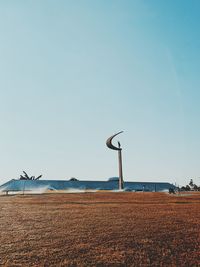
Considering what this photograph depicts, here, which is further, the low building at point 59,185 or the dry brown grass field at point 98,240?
the low building at point 59,185

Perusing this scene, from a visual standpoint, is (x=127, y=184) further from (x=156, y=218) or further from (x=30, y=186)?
(x=156, y=218)

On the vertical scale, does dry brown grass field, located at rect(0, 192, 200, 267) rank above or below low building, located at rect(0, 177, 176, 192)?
below

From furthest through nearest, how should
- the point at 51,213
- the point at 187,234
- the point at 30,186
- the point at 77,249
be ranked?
the point at 30,186 < the point at 51,213 < the point at 187,234 < the point at 77,249

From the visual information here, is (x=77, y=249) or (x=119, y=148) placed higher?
(x=119, y=148)

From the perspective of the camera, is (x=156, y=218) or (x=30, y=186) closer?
(x=156, y=218)

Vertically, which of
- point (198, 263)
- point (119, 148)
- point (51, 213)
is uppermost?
point (119, 148)

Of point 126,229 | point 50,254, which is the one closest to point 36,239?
point 50,254

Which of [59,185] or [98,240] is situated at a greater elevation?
[59,185]

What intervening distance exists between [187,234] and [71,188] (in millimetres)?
69791

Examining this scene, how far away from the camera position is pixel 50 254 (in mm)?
12883

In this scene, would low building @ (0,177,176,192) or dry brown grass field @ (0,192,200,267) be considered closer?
dry brown grass field @ (0,192,200,267)

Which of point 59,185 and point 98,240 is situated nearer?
point 98,240

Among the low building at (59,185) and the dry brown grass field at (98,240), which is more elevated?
the low building at (59,185)

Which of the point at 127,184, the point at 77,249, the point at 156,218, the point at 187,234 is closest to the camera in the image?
the point at 77,249
